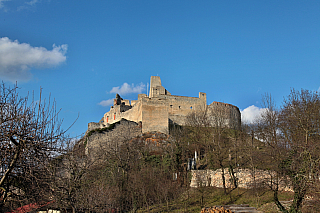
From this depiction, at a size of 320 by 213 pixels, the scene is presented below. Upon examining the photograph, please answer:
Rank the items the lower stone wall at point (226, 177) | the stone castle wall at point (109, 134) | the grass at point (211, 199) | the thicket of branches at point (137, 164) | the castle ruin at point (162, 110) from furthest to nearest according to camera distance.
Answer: the castle ruin at point (162, 110) < the stone castle wall at point (109, 134) < the lower stone wall at point (226, 177) < the grass at point (211, 199) < the thicket of branches at point (137, 164)

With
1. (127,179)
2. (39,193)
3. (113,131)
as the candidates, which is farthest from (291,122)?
(113,131)

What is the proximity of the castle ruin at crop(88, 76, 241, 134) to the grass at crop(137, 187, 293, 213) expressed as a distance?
16.8 meters

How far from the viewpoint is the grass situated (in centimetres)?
1963

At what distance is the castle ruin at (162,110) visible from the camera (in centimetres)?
4084

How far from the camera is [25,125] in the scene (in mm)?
6152

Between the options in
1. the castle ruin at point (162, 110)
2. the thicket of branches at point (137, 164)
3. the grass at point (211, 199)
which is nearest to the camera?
the thicket of branches at point (137, 164)

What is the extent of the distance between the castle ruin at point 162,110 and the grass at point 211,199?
16.8 m

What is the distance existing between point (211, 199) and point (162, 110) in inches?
813

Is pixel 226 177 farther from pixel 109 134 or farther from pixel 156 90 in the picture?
pixel 156 90

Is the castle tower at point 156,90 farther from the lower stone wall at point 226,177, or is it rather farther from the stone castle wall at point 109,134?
the lower stone wall at point 226,177

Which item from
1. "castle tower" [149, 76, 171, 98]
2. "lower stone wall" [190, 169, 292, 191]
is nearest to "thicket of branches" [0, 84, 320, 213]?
"lower stone wall" [190, 169, 292, 191]

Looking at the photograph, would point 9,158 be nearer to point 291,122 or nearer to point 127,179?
point 127,179

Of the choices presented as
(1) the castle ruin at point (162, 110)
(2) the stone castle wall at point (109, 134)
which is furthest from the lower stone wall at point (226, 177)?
(1) the castle ruin at point (162, 110)

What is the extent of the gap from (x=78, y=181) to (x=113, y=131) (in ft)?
89.0
